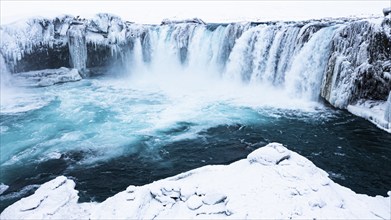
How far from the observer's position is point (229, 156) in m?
8.80

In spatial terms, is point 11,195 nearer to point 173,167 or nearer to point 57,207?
point 57,207

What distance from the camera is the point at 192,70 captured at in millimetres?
22031

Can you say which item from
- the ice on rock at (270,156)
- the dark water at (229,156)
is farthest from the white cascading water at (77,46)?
the ice on rock at (270,156)

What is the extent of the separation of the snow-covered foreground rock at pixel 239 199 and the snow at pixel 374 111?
6032mm

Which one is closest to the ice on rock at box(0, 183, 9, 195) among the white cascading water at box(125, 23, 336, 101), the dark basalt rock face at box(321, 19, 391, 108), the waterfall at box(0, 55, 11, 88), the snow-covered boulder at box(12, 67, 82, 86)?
the dark basalt rock face at box(321, 19, 391, 108)

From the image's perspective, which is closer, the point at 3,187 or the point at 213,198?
the point at 213,198

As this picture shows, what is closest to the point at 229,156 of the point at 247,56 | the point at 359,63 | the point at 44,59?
the point at 359,63

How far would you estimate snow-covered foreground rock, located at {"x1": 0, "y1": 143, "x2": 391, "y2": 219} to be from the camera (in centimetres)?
445

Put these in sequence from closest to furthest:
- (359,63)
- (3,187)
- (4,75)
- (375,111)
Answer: (3,187) → (375,111) → (359,63) → (4,75)

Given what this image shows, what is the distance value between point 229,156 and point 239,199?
4138mm

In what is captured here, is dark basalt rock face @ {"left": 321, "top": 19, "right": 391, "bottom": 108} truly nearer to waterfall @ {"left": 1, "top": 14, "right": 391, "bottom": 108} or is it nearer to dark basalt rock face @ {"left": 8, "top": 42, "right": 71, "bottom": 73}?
waterfall @ {"left": 1, "top": 14, "right": 391, "bottom": 108}

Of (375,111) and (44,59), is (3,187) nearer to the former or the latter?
(375,111)

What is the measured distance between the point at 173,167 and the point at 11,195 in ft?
13.4

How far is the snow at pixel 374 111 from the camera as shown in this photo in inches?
400
